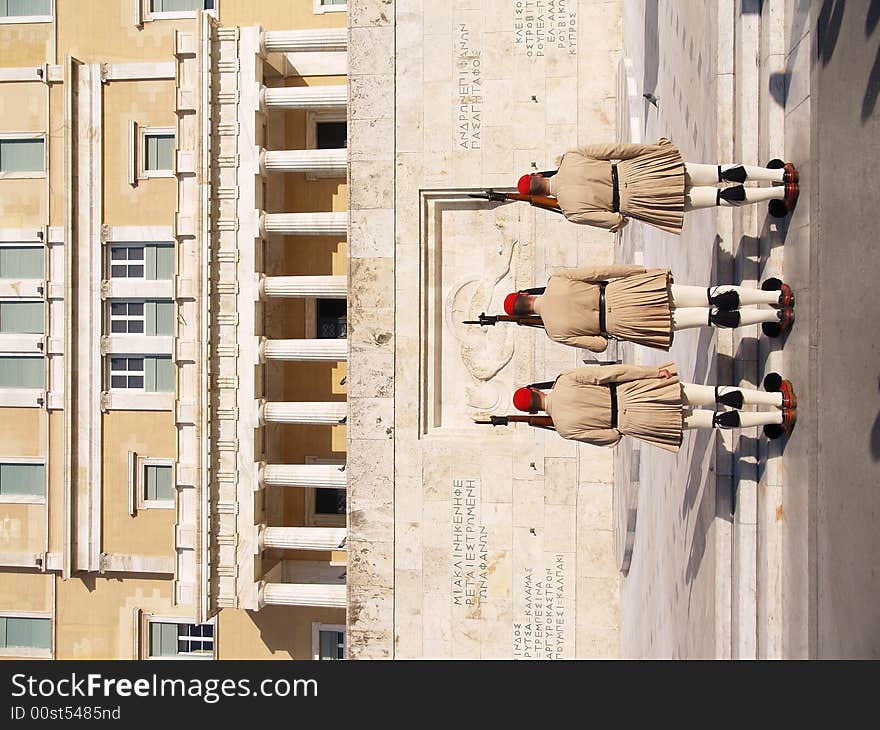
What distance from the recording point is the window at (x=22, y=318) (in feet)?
60.3

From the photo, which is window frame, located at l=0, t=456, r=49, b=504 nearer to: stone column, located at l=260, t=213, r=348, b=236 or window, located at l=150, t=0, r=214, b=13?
stone column, located at l=260, t=213, r=348, b=236

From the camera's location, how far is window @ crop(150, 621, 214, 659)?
18.8m

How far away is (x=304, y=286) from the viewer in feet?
55.0

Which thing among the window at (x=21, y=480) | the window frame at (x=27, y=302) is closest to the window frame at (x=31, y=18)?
the window frame at (x=27, y=302)

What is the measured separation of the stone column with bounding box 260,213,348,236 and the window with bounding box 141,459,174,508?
531 cm

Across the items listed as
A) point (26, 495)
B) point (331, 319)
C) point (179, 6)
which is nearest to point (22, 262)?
point (26, 495)

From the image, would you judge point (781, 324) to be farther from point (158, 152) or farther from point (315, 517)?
point (158, 152)

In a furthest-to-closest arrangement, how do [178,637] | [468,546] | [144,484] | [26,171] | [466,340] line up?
[178,637] < [26,171] < [144,484] < [466,340] < [468,546]

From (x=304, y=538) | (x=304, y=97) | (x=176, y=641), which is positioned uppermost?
(x=304, y=97)

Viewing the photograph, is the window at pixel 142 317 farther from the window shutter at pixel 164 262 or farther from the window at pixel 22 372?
the window at pixel 22 372

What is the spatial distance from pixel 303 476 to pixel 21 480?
6.33 meters

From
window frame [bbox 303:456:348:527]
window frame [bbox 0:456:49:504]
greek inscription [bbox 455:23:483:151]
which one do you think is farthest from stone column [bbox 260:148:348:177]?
window frame [bbox 0:456:49:504]

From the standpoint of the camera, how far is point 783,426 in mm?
9422

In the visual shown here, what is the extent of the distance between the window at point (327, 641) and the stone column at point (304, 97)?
34.3 feet
